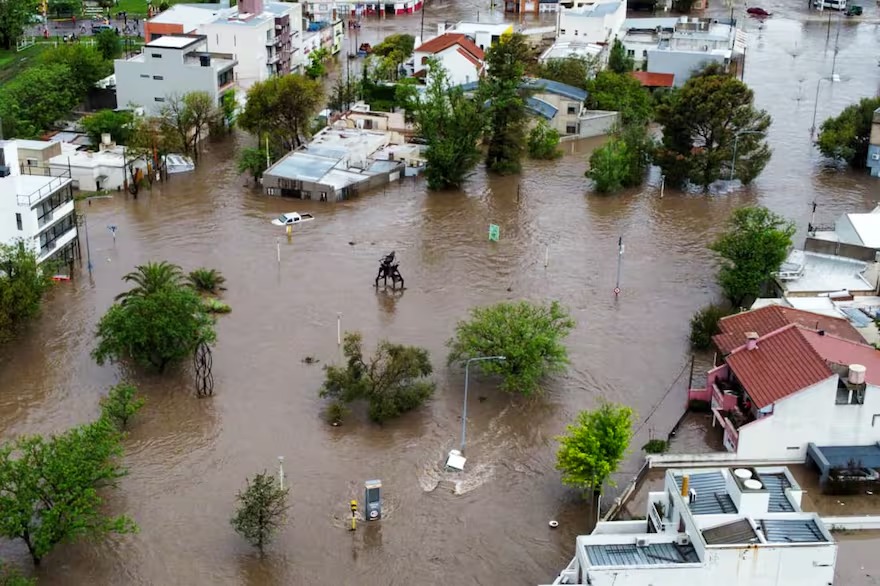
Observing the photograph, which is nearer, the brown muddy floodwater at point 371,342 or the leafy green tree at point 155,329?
the brown muddy floodwater at point 371,342

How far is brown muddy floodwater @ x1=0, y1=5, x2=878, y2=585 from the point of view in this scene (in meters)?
28.8

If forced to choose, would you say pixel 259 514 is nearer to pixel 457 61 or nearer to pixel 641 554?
pixel 641 554

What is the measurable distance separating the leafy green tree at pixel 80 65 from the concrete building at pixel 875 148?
41745mm

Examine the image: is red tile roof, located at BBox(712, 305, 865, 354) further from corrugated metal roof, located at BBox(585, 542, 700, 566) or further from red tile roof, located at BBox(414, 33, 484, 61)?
red tile roof, located at BBox(414, 33, 484, 61)

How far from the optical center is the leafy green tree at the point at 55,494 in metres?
26.7

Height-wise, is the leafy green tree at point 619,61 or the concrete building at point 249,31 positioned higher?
the concrete building at point 249,31

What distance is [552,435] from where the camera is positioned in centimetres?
3409

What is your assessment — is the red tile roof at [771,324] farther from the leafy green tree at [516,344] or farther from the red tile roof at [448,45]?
the red tile roof at [448,45]

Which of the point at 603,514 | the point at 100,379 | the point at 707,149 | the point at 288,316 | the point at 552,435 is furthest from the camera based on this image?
the point at 707,149

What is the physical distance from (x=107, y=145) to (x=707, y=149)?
28707 mm

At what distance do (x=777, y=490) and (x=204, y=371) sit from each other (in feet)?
60.0

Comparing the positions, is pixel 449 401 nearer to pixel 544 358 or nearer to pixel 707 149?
pixel 544 358

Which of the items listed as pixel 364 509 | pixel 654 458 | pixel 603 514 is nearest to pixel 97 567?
pixel 364 509

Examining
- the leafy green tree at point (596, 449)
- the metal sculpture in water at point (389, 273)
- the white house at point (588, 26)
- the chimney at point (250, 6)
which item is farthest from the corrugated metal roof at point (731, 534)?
the white house at point (588, 26)
